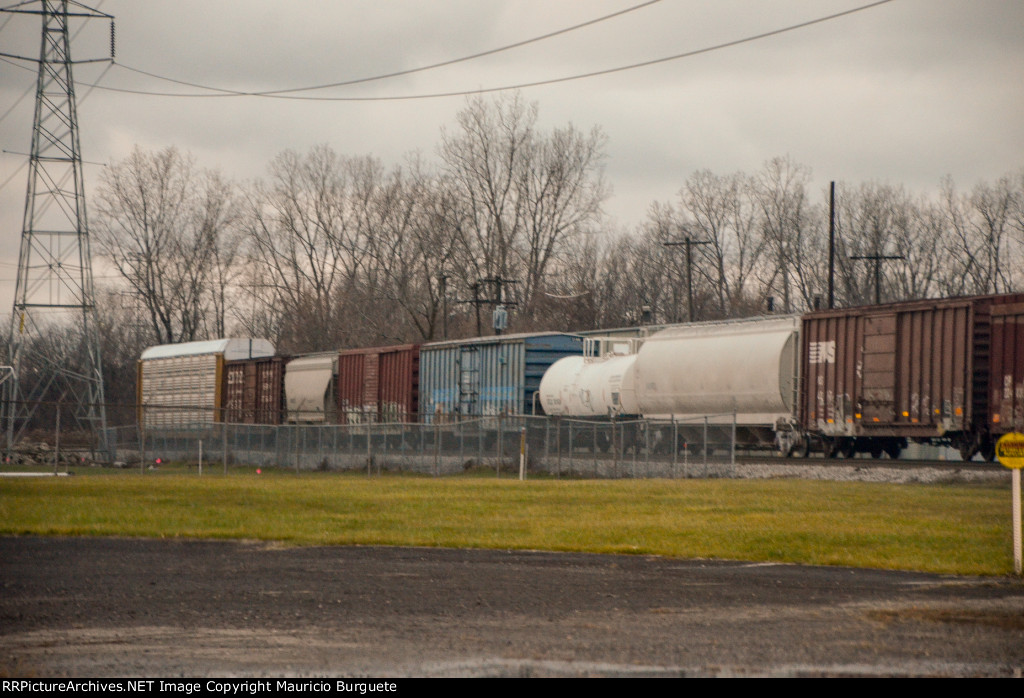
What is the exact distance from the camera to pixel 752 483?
2273 cm

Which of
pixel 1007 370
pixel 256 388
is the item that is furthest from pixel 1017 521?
pixel 256 388

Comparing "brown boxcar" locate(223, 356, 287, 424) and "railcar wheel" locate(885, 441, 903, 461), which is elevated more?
"brown boxcar" locate(223, 356, 287, 424)

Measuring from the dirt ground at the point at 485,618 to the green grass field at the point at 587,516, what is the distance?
54.0 inches

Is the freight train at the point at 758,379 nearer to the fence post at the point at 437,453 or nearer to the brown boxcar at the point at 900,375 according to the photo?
the brown boxcar at the point at 900,375

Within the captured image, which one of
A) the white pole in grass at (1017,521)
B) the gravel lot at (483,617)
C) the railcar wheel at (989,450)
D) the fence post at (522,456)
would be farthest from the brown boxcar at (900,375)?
the gravel lot at (483,617)

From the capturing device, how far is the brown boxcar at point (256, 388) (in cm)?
4644

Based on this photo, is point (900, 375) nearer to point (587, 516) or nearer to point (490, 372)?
point (587, 516)

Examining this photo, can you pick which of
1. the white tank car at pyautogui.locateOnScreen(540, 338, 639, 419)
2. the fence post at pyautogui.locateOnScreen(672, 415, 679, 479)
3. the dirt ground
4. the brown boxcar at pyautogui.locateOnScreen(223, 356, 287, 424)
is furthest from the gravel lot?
the brown boxcar at pyautogui.locateOnScreen(223, 356, 287, 424)

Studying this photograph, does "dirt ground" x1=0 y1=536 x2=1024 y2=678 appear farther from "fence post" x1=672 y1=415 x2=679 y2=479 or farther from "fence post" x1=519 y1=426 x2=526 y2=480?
"fence post" x1=672 y1=415 x2=679 y2=479

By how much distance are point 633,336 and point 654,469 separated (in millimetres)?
10114

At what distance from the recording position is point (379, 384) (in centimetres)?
4147

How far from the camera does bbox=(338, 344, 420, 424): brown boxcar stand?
3988 centimetres

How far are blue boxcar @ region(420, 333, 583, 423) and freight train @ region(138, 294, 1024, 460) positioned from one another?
0.17 ft
